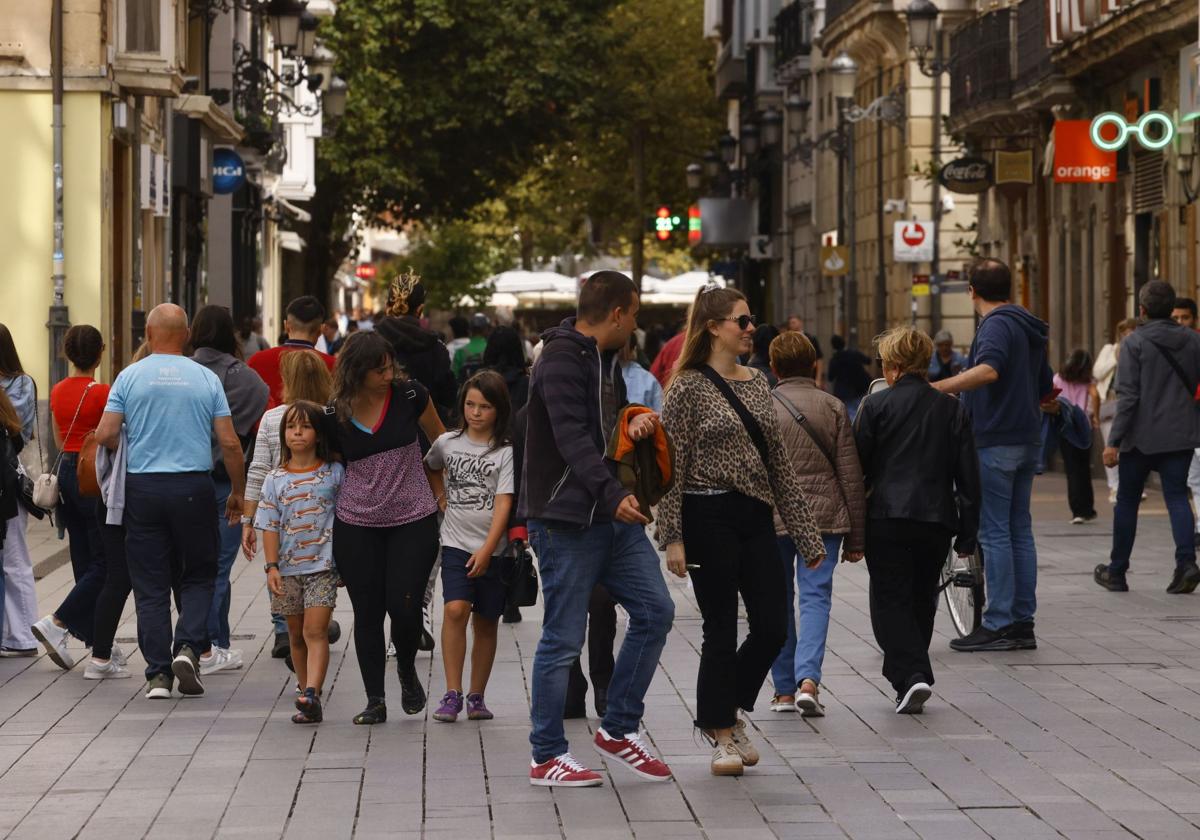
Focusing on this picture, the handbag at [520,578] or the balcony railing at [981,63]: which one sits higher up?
the balcony railing at [981,63]

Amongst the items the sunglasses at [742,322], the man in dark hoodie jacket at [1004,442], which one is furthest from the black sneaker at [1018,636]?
the sunglasses at [742,322]

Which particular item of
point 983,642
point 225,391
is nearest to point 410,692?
point 225,391

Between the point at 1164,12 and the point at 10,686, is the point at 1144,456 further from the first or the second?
the point at 1164,12

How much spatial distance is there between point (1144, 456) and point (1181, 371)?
56 cm

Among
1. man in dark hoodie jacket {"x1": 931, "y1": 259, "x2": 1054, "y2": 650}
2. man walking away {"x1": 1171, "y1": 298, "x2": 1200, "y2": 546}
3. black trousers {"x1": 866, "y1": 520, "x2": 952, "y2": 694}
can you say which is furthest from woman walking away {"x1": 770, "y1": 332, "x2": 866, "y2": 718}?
man walking away {"x1": 1171, "y1": 298, "x2": 1200, "y2": 546}

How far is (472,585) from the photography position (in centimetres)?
1019

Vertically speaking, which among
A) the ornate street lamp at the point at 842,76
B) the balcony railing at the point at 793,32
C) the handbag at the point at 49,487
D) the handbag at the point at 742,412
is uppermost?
the balcony railing at the point at 793,32

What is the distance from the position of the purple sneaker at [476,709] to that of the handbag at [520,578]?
0.50 metres

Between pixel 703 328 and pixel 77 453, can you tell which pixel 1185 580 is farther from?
pixel 703 328

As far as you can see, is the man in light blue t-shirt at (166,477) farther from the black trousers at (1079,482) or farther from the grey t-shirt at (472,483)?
the black trousers at (1079,482)

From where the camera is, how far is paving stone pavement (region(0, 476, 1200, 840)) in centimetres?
794

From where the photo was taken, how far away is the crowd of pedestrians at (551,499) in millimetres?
8539

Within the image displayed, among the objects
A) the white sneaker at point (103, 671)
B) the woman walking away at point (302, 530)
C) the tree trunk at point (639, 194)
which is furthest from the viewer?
the tree trunk at point (639, 194)

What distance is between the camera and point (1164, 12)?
1014 inches
